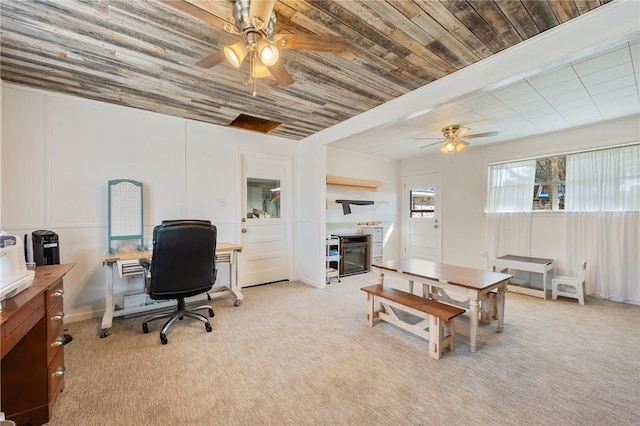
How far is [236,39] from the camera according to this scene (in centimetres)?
205

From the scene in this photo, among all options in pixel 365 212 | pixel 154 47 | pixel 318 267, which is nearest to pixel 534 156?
pixel 365 212

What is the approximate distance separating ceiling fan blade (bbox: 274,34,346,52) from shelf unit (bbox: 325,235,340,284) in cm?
339

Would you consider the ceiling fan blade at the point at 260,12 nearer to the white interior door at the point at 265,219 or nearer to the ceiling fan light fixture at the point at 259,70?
the ceiling fan light fixture at the point at 259,70

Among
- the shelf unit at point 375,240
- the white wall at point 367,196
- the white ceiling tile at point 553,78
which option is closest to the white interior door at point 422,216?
the white wall at point 367,196

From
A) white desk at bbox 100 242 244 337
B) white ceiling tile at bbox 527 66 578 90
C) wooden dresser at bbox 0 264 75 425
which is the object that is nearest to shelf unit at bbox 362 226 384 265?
white desk at bbox 100 242 244 337

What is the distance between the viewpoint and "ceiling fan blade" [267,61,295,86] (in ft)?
6.15

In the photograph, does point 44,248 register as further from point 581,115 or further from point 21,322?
point 581,115

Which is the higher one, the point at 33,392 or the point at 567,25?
the point at 567,25

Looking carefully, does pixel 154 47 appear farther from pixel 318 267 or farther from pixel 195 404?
pixel 318 267

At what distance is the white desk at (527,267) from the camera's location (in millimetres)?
3746

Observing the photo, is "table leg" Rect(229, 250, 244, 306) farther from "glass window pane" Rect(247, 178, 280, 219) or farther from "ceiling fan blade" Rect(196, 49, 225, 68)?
"ceiling fan blade" Rect(196, 49, 225, 68)

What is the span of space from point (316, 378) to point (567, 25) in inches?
120

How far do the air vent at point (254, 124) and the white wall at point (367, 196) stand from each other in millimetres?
1466

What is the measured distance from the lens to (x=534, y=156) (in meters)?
4.36
